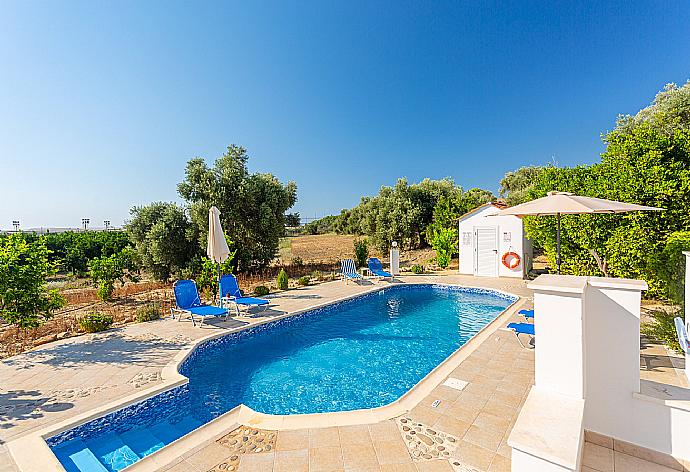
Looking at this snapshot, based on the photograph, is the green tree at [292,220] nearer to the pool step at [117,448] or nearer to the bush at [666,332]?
the pool step at [117,448]

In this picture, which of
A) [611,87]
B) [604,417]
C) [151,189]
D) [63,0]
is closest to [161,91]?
[63,0]

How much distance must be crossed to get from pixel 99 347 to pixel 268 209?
35.2 ft

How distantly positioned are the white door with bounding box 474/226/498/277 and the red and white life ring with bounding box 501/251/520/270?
1.27 ft

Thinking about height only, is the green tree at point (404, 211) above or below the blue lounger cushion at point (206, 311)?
above

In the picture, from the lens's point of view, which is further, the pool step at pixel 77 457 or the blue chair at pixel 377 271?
the blue chair at pixel 377 271

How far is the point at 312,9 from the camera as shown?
38.2 feet

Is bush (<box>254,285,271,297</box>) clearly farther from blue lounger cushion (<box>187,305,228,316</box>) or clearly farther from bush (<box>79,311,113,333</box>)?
bush (<box>79,311,113,333</box>)

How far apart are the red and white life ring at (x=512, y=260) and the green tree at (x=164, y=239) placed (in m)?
15.1

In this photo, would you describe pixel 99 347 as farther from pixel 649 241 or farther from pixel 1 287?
pixel 649 241

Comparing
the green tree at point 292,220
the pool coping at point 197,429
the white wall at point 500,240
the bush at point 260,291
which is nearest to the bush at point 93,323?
the pool coping at point 197,429

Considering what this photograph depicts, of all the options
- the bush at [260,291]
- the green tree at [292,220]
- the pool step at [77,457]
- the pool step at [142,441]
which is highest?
the green tree at [292,220]

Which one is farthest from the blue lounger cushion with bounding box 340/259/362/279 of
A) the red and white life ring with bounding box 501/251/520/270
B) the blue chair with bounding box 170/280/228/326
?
the red and white life ring with bounding box 501/251/520/270

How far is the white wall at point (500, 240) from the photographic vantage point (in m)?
13.4

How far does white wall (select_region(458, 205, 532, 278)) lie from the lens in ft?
44.1
